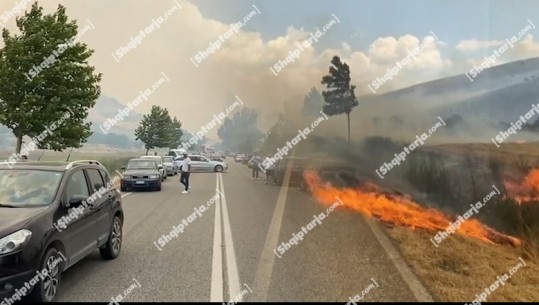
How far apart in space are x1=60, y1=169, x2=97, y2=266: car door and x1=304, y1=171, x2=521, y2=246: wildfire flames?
7215 mm

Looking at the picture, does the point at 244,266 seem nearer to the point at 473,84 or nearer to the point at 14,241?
the point at 14,241

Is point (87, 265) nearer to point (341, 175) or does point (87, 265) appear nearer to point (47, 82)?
point (341, 175)

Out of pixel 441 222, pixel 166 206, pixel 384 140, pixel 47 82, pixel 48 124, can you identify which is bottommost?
pixel 441 222

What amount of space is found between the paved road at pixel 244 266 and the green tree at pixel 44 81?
14.4 meters

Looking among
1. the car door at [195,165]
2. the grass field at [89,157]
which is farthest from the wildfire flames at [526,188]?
the car door at [195,165]

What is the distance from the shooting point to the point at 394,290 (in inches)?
200

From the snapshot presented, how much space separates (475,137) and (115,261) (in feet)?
41.6

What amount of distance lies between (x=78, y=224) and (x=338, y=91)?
759 inches

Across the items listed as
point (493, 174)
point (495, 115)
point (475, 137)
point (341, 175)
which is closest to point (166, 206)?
A: point (341, 175)

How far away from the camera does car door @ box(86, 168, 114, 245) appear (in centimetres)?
607

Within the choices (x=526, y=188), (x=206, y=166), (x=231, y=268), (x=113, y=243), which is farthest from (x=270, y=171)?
(x=231, y=268)

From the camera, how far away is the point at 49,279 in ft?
14.9

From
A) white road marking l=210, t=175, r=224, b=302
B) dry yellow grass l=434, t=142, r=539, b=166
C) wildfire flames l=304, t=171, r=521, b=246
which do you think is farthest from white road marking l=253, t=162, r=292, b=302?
dry yellow grass l=434, t=142, r=539, b=166

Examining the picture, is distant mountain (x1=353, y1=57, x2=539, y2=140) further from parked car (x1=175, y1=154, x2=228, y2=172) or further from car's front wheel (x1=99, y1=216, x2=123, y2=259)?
parked car (x1=175, y1=154, x2=228, y2=172)
